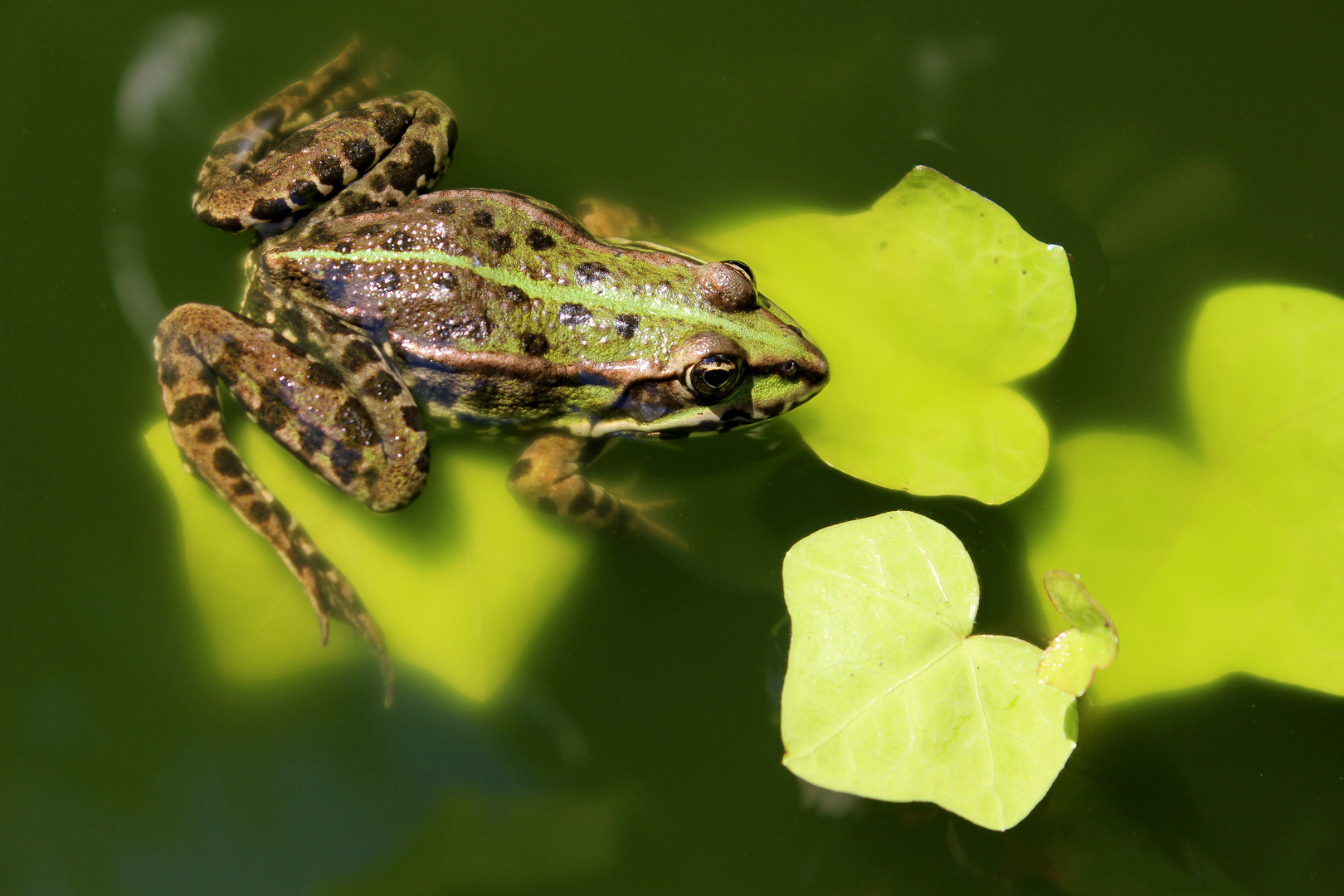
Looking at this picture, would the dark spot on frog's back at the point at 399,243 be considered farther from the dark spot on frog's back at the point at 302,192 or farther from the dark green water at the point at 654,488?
the dark green water at the point at 654,488

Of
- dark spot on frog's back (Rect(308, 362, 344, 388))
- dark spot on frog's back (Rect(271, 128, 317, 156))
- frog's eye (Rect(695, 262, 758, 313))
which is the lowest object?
dark spot on frog's back (Rect(308, 362, 344, 388))

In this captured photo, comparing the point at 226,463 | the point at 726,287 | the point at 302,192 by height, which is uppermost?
the point at 302,192

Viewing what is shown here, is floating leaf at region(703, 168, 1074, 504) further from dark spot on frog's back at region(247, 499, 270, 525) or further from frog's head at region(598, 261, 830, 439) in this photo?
dark spot on frog's back at region(247, 499, 270, 525)

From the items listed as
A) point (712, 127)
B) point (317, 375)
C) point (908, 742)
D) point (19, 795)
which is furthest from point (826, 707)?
point (19, 795)

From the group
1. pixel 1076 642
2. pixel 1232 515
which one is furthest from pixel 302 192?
pixel 1232 515

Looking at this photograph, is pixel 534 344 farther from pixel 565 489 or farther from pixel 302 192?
pixel 302 192

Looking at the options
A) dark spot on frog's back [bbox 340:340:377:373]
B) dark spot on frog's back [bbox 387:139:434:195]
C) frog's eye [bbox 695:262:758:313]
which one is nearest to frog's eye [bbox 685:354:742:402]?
frog's eye [bbox 695:262:758:313]

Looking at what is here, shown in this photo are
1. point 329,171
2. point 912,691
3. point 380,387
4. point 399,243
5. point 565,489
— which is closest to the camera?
point 912,691

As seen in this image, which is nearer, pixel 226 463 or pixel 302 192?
pixel 226 463
